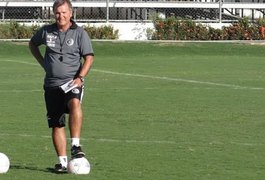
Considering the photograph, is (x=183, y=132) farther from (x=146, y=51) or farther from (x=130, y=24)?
(x=130, y=24)

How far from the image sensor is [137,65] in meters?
29.8

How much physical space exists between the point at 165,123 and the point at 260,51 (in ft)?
69.4

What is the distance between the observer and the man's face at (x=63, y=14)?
407 inches

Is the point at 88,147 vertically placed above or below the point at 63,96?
below

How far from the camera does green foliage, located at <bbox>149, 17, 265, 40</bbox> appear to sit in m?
39.7

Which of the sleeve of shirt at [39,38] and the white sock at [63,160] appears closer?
the white sock at [63,160]

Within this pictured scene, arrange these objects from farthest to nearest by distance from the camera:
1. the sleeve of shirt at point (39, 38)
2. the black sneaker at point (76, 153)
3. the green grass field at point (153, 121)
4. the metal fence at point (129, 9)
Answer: the metal fence at point (129, 9) → the green grass field at point (153, 121) → the sleeve of shirt at point (39, 38) → the black sneaker at point (76, 153)

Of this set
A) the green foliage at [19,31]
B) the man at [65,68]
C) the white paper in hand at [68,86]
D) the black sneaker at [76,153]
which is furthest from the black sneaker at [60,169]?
the green foliage at [19,31]

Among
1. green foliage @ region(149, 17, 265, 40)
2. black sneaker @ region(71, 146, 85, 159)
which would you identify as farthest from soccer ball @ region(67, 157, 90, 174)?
green foliage @ region(149, 17, 265, 40)

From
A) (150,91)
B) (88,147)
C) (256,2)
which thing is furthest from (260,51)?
(88,147)

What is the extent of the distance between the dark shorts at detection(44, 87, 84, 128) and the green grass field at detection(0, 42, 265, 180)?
60cm

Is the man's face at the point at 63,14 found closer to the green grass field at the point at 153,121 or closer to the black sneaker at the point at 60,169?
the black sneaker at the point at 60,169

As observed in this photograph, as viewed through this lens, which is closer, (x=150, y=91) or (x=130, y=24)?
(x=150, y=91)

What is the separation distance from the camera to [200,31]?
3984cm
